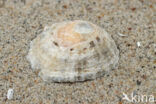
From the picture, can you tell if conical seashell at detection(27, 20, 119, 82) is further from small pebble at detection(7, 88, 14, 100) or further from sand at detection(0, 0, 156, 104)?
small pebble at detection(7, 88, 14, 100)

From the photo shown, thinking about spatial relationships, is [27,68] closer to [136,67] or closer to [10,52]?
[10,52]

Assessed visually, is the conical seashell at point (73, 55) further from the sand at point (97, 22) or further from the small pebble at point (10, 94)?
the small pebble at point (10, 94)

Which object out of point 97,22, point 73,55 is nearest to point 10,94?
point 73,55

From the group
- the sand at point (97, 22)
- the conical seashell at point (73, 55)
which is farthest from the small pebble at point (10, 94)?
the conical seashell at point (73, 55)

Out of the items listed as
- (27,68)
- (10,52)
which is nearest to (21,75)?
(27,68)

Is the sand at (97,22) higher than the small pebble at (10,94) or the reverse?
higher

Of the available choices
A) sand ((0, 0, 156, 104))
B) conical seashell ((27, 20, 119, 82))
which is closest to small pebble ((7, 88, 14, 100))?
sand ((0, 0, 156, 104))
